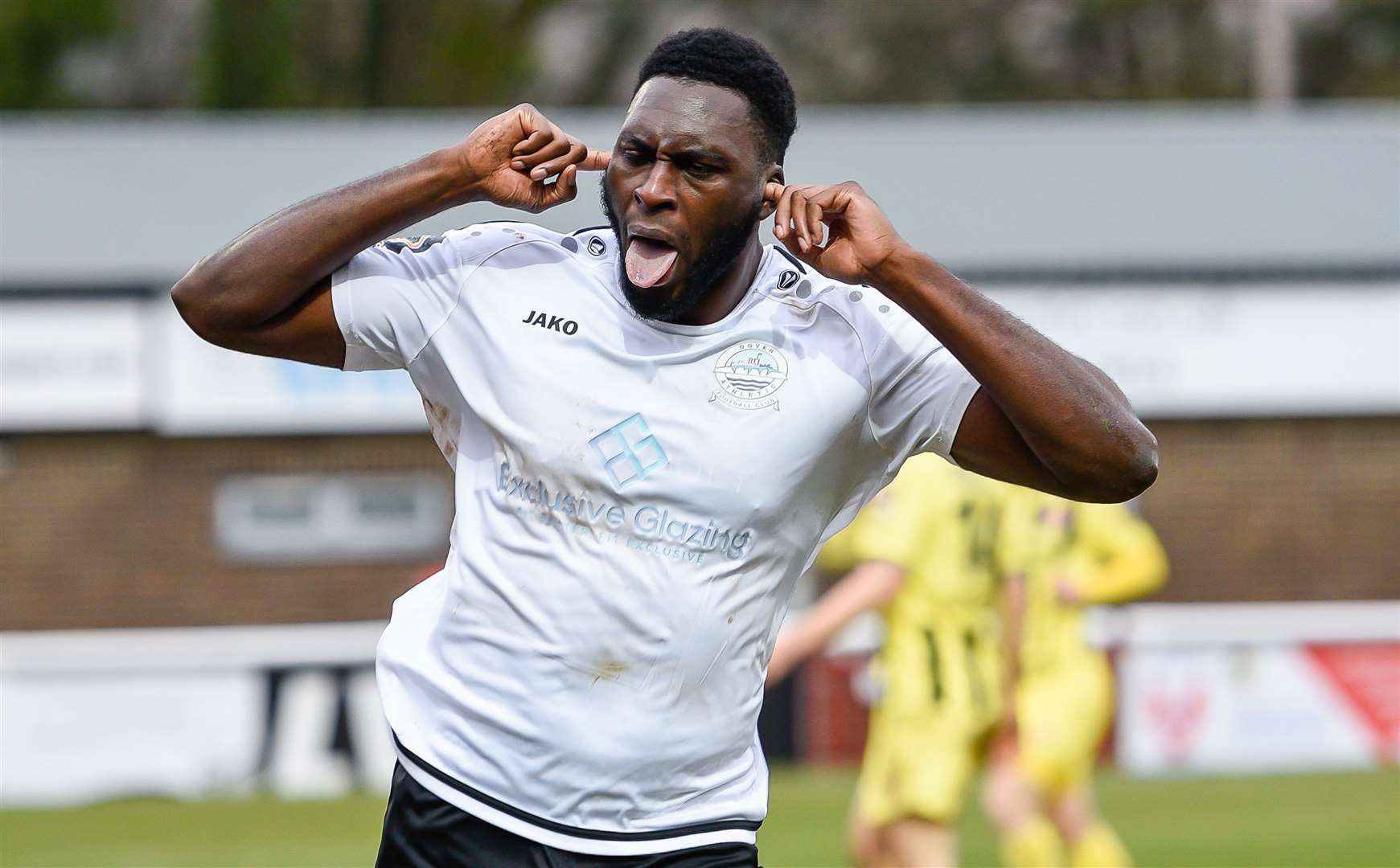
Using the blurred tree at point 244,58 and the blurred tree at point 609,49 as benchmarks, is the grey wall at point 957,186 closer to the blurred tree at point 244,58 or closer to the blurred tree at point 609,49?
the blurred tree at point 244,58

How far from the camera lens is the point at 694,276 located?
3293 mm

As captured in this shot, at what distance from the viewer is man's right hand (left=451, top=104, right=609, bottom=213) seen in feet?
11.0

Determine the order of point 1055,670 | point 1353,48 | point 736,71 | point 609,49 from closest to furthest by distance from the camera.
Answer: point 736,71
point 1055,670
point 609,49
point 1353,48

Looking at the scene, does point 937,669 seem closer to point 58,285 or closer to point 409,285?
point 409,285

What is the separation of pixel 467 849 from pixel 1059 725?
4.85 m

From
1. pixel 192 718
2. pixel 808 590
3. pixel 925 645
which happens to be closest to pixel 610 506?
pixel 925 645

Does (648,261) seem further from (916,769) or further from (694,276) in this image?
(916,769)

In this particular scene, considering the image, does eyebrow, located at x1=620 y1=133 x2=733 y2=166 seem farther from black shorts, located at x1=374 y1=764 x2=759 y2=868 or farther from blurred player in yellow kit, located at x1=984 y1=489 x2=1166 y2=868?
blurred player in yellow kit, located at x1=984 y1=489 x2=1166 y2=868

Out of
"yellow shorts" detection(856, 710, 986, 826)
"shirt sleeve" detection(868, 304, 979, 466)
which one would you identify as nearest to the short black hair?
"shirt sleeve" detection(868, 304, 979, 466)

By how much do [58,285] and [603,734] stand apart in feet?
51.4

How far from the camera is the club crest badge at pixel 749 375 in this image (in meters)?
3.32

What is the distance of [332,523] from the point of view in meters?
18.7

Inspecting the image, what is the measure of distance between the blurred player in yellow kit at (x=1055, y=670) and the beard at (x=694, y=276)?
4.52 metres

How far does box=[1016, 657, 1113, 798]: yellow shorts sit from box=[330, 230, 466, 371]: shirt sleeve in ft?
15.9
